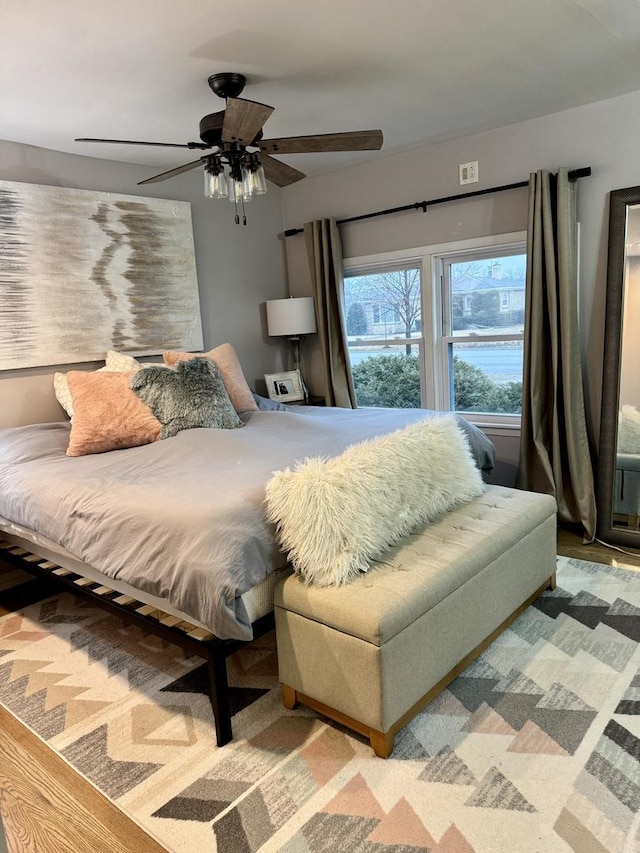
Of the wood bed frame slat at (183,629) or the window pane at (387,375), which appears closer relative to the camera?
the wood bed frame slat at (183,629)

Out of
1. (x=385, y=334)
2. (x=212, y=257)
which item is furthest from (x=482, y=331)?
(x=212, y=257)

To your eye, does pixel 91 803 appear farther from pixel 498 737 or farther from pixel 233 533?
pixel 498 737

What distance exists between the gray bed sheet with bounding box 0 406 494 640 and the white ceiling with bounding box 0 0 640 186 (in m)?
1.58

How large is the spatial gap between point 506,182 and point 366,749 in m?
3.14

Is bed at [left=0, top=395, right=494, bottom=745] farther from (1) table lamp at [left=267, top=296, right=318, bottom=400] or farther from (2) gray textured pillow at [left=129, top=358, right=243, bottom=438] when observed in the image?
(1) table lamp at [left=267, top=296, right=318, bottom=400]

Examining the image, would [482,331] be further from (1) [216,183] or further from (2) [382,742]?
(2) [382,742]

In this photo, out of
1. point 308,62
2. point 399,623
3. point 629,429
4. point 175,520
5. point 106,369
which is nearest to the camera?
point 399,623

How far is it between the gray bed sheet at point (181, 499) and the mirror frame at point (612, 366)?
681 millimetres

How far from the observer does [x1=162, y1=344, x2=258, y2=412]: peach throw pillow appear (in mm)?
3514

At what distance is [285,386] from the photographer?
446cm

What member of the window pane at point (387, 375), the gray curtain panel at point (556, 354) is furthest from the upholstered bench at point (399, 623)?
the window pane at point (387, 375)

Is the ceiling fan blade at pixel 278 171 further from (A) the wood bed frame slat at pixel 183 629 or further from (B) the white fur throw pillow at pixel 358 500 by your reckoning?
(A) the wood bed frame slat at pixel 183 629

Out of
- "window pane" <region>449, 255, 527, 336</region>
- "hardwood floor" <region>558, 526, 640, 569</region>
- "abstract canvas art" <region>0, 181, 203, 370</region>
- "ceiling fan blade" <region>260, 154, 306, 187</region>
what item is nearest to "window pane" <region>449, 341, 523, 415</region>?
"window pane" <region>449, 255, 527, 336</region>

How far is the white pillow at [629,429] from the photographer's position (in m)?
3.17
